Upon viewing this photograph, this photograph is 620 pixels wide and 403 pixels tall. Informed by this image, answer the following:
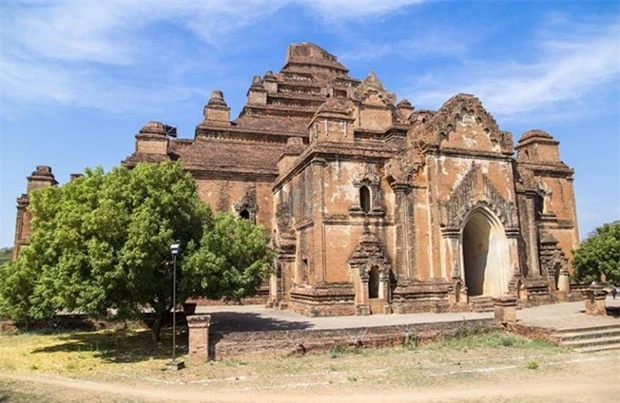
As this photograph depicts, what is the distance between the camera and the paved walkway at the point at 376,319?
17766 millimetres

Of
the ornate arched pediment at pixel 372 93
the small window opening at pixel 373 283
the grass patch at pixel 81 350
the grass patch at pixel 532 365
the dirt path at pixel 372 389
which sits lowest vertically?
the dirt path at pixel 372 389

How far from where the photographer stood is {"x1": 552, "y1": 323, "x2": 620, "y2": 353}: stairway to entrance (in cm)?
1520

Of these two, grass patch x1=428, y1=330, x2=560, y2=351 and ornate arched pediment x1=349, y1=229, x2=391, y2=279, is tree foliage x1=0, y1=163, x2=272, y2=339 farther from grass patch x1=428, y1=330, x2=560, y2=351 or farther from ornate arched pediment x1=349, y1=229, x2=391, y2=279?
grass patch x1=428, y1=330, x2=560, y2=351

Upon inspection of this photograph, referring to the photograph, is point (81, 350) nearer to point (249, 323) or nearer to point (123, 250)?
point (123, 250)

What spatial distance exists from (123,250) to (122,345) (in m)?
4.97

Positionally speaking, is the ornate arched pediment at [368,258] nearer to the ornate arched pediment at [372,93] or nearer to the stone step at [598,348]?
the stone step at [598,348]

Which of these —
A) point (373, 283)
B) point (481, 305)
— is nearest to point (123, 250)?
point (373, 283)

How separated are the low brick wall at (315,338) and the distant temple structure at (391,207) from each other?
16.7 ft

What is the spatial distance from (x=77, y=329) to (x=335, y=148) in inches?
561

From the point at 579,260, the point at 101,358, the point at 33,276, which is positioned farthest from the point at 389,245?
the point at 33,276

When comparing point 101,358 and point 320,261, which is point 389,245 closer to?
point 320,261

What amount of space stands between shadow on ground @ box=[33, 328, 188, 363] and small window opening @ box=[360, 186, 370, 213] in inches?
401

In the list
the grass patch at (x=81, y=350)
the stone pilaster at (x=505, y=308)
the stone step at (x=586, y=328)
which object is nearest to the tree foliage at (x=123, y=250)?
the grass patch at (x=81, y=350)

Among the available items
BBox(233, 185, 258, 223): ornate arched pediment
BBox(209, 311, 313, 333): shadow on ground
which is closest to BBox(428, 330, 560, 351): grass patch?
BBox(209, 311, 313, 333): shadow on ground
